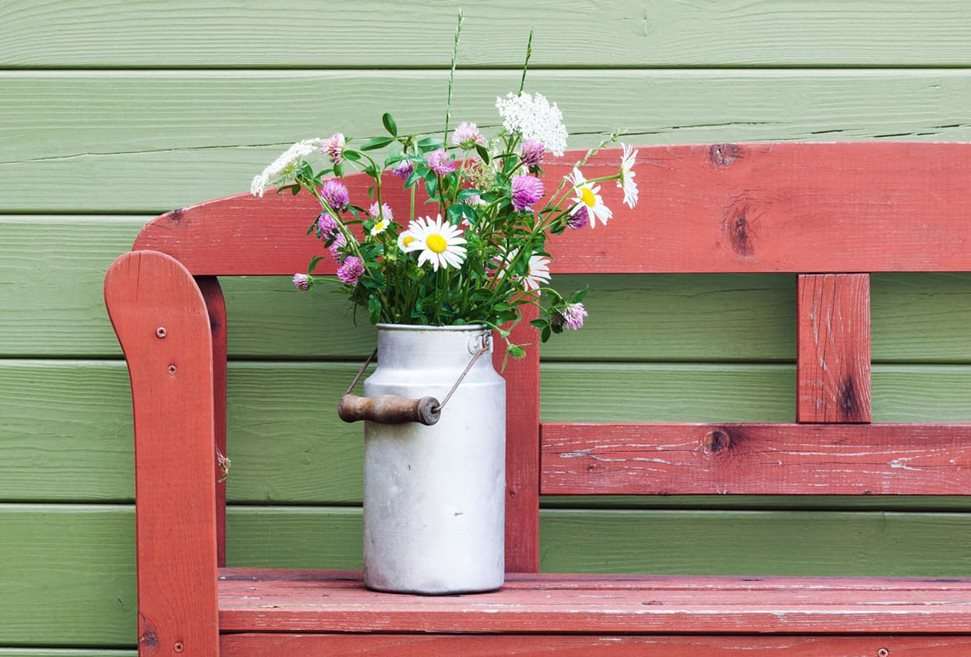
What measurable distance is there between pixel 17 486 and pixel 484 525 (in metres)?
0.59

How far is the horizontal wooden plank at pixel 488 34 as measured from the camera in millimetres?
1259

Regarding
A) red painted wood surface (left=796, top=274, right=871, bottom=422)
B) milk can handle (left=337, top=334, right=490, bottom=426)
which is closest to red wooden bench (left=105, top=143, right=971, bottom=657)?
red painted wood surface (left=796, top=274, right=871, bottom=422)

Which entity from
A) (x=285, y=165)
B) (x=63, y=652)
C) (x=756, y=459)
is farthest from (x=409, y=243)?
(x=63, y=652)

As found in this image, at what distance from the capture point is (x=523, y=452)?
3.95 feet

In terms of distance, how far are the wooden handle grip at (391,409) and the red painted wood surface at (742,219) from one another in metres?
0.25

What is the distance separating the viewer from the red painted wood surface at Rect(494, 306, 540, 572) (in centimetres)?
120

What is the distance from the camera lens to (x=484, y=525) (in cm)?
104

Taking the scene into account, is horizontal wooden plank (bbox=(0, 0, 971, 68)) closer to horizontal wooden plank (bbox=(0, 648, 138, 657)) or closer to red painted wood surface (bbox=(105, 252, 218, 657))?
red painted wood surface (bbox=(105, 252, 218, 657))

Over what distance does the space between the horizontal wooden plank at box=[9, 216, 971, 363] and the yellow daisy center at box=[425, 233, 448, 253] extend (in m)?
0.33

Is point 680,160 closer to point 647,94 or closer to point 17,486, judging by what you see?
point 647,94

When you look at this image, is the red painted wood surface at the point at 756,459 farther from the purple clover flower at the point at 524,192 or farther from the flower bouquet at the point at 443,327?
the purple clover flower at the point at 524,192

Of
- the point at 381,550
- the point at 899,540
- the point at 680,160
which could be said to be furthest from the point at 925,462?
the point at 381,550

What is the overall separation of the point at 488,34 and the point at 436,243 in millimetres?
390

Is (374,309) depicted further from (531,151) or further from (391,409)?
(531,151)
